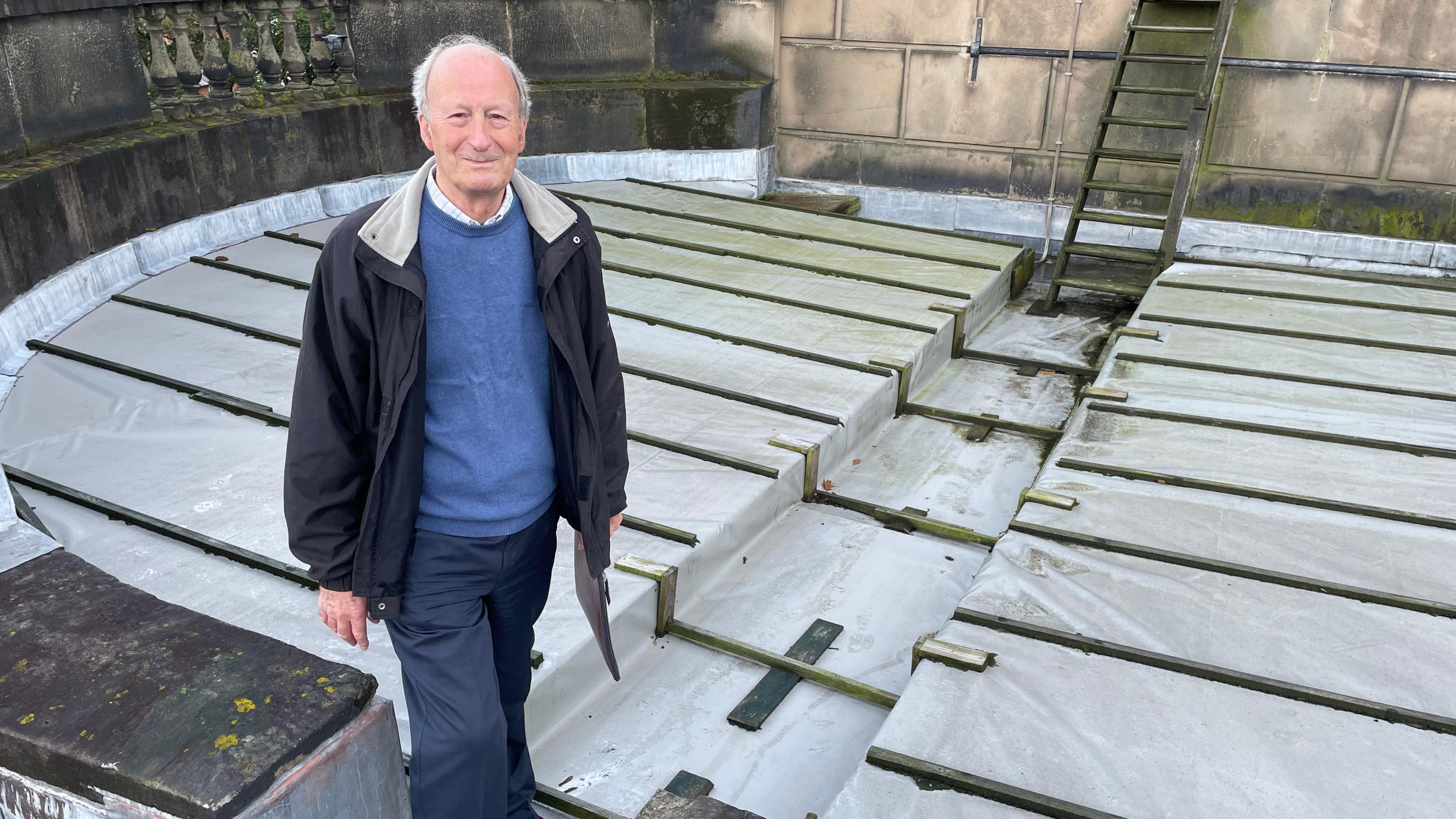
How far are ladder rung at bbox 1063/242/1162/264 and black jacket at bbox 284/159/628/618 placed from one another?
16.7 feet

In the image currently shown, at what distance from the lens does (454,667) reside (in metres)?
2.07

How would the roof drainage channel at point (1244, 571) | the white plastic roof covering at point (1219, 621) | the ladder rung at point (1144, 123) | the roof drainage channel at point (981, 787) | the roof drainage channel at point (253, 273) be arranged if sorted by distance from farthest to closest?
the ladder rung at point (1144, 123)
the roof drainage channel at point (253, 273)
the roof drainage channel at point (1244, 571)
the white plastic roof covering at point (1219, 621)
the roof drainage channel at point (981, 787)

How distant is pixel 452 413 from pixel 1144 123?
5723 millimetres

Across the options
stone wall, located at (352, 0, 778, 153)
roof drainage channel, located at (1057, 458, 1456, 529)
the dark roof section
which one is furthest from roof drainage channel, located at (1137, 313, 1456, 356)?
the dark roof section

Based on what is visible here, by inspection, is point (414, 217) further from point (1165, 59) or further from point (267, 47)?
point (1165, 59)

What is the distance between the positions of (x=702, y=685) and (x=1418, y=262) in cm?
585

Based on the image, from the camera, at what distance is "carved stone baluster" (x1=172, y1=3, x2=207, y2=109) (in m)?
5.96

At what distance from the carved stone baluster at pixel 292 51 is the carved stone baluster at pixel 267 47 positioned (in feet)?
0.22

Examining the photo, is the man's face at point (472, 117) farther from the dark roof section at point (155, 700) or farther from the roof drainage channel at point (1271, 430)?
the roof drainage channel at point (1271, 430)

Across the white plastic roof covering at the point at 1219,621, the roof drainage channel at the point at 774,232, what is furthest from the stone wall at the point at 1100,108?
the white plastic roof covering at the point at 1219,621

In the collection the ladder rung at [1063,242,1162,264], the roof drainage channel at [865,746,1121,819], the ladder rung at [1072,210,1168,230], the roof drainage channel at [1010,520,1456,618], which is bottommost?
the roof drainage channel at [865,746,1121,819]

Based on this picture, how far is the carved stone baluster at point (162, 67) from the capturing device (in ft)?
19.2

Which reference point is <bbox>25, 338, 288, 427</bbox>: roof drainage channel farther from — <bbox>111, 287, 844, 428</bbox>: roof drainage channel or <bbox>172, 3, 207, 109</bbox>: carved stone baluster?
<bbox>172, 3, 207, 109</bbox>: carved stone baluster

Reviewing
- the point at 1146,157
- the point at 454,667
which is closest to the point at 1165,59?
the point at 1146,157
